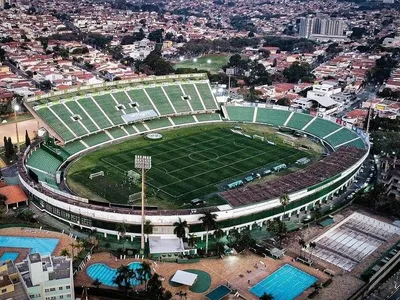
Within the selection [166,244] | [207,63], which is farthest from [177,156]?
[207,63]

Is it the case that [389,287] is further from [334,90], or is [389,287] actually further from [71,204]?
[334,90]

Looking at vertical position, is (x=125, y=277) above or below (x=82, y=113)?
below

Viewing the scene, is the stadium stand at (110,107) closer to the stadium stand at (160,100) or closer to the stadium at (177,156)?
the stadium at (177,156)

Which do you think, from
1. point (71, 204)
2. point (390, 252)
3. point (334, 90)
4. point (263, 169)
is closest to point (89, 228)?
point (71, 204)

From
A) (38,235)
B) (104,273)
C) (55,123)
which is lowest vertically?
(38,235)

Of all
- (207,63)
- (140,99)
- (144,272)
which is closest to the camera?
(144,272)

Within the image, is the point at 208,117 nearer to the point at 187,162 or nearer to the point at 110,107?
the point at 110,107
